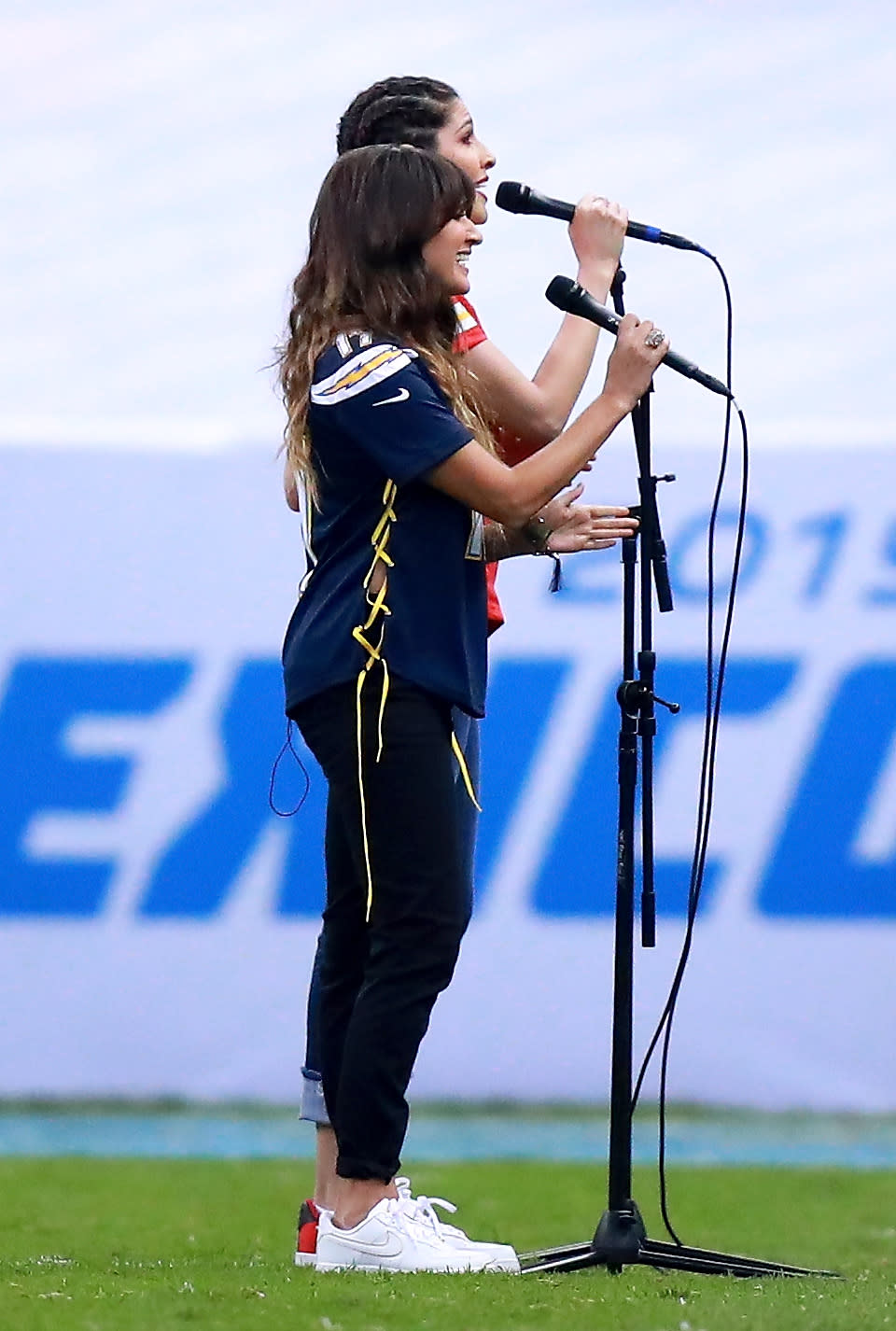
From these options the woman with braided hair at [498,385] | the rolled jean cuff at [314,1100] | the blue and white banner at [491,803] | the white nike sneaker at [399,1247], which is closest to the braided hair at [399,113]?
the woman with braided hair at [498,385]

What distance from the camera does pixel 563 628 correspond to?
4.12 metres

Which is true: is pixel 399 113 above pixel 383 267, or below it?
above

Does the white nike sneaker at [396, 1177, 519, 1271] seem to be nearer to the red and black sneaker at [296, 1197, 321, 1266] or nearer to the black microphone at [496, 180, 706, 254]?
the red and black sneaker at [296, 1197, 321, 1266]

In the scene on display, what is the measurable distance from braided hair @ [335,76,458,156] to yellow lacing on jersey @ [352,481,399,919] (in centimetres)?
47

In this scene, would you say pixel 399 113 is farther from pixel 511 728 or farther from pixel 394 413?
pixel 511 728

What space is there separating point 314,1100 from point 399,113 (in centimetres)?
105

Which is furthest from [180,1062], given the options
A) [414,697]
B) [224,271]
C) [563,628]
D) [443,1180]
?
[414,697]

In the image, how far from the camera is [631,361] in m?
1.91

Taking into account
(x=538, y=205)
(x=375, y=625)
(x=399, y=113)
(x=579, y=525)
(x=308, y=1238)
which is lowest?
(x=308, y=1238)

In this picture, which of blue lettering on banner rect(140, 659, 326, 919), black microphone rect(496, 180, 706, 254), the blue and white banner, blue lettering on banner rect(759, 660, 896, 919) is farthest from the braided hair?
blue lettering on banner rect(759, 660, 896, 919)

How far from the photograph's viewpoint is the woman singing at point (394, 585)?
6.07 ft

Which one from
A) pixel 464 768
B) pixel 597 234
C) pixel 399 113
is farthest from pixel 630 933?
pixel 399 113

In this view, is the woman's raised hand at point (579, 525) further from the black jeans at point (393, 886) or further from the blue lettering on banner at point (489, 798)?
the blue lettering on banner at point (489, 798)

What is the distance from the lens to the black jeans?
1851 mm
